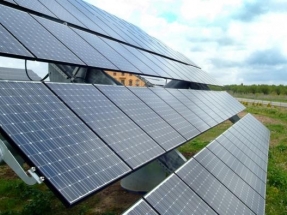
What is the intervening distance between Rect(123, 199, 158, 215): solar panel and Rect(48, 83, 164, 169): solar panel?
641 mm

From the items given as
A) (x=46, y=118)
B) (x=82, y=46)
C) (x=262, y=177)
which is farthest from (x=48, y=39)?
(x=262, y=177)

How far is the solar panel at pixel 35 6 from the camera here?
940 cm

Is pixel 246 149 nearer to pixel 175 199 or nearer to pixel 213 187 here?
pixel 213 187

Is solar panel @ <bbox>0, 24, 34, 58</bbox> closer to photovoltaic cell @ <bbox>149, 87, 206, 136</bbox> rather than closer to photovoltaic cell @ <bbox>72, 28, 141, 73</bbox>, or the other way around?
photovoltaic cell @ <bbox>72, 28, 141, 73</bbox>

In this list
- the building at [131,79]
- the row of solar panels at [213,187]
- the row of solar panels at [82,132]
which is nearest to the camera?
the row of solar panels at [82,132]

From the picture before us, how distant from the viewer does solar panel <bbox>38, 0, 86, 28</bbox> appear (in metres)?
10.7

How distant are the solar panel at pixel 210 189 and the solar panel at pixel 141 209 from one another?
63.8 inches

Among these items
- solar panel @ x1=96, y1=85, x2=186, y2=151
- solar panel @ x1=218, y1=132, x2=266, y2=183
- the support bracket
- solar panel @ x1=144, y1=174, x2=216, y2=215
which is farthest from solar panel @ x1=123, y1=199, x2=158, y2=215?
solar panel @ x1=218, y1=132, x2=266, y2=183

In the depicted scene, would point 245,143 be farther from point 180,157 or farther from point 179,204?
point 179,204

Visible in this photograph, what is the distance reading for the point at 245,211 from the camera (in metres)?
7.22

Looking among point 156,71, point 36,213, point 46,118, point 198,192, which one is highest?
point 156,71

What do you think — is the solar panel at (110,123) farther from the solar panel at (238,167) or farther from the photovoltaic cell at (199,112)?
the photovoltaic cell at (199,112)

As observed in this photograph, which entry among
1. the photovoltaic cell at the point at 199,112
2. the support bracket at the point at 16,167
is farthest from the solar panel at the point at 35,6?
the support bracket at the point at 16,167

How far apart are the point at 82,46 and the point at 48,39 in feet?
4.41
